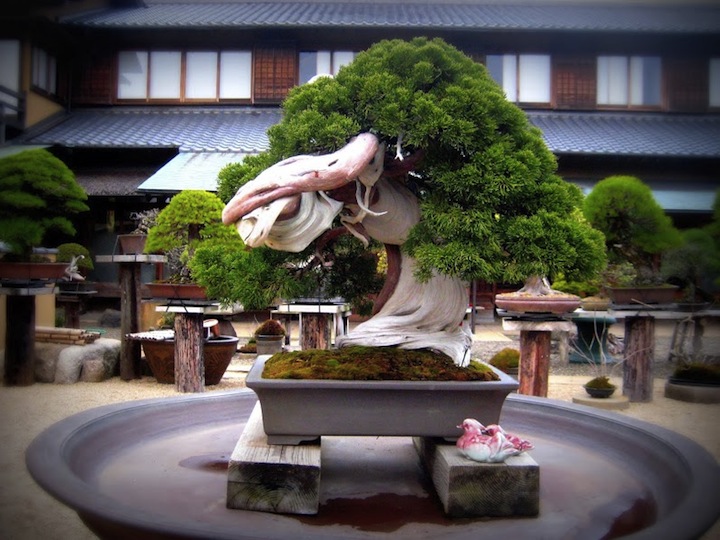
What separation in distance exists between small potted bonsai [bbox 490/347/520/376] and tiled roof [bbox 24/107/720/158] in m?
4.53

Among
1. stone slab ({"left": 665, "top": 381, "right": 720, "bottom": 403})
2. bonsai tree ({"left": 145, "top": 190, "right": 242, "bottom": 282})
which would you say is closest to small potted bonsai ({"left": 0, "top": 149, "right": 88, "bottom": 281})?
bonsai tree ({"left": 145, "top": 190, "right": 242, "bottom": 282})

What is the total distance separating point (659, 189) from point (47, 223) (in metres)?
7.56

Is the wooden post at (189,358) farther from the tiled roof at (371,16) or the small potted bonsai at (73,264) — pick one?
the tiled roof at (371,16)

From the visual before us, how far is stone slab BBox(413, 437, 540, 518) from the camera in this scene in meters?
1.45

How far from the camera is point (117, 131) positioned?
10.6 m

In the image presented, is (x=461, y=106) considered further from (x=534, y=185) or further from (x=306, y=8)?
(x=306, y=8)

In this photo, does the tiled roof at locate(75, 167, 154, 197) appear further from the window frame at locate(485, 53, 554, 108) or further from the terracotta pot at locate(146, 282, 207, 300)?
the window frame at locate(485, 53, 554, 108)

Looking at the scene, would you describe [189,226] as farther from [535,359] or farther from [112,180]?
[112,180]

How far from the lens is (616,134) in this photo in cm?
1039

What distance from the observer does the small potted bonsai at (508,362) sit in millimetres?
5590

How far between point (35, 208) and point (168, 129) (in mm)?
6402

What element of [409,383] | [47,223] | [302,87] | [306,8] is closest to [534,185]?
[409,383]

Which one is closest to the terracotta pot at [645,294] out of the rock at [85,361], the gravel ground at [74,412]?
the gravel ground at [74,412]

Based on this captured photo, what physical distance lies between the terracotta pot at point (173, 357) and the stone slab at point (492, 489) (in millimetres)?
4099
